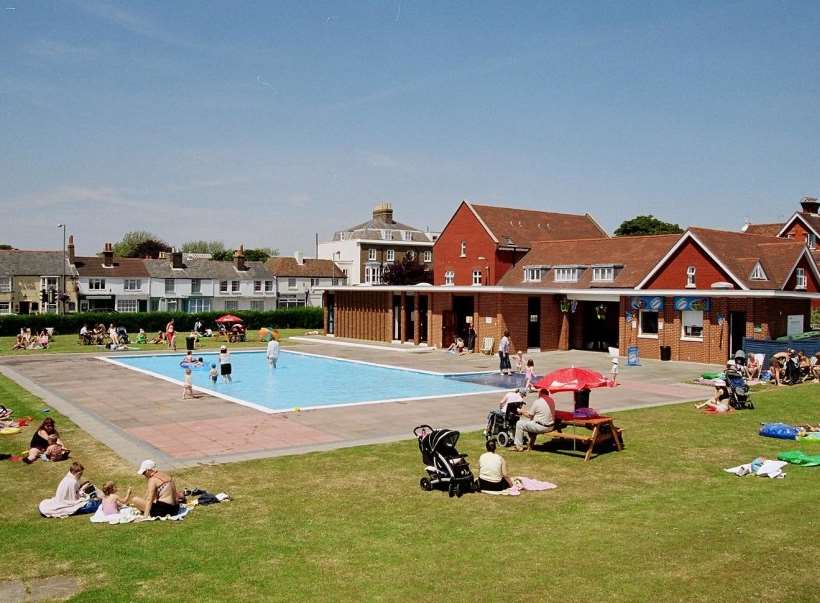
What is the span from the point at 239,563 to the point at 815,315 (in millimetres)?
50282

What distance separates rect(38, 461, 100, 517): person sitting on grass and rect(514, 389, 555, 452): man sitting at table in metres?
8.44

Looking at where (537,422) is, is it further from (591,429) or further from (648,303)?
(648,303)

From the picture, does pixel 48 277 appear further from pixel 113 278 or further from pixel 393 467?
pixel 393 467

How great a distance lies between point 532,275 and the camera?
45438 mm

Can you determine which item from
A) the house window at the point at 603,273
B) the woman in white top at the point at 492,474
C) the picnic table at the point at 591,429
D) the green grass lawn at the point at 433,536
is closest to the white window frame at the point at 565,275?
the house window at the point at 603,273

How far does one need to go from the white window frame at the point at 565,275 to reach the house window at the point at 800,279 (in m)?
11.1

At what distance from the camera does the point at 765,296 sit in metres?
32.3

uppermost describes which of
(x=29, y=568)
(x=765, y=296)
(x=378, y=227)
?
(x=378, y=227)

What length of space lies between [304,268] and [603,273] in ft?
175

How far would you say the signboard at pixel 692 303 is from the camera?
34.3 m

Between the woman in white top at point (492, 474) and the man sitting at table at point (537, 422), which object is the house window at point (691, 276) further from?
the woman in white top at point (492, 474)

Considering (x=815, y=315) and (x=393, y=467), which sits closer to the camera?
(x=393, y=467)

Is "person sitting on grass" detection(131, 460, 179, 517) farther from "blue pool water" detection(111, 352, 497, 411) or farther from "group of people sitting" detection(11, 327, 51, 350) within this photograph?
"group of people sitting" detection(11, 327, 51, 350)

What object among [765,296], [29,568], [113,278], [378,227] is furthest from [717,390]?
[378,227]
